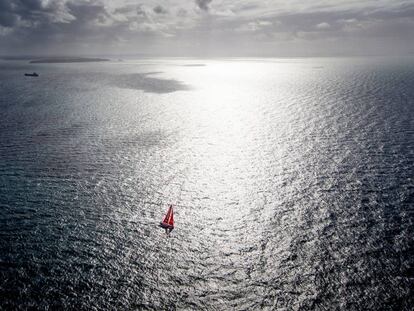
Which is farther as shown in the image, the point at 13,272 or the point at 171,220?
the point at 171,220

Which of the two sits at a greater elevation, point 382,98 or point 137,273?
point 382,98

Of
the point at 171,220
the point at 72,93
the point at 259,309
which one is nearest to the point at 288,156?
the point at 171,220

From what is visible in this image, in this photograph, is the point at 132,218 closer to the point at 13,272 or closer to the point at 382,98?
the point at 13,272

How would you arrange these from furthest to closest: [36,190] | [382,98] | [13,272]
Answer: [382,98]
[36,190]
[13,272]

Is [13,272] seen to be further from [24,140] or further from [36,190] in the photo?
[24,140]

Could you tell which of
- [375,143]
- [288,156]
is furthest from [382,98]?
[288,156]

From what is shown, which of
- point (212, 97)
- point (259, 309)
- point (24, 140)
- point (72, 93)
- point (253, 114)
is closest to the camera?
point (259, 309)
